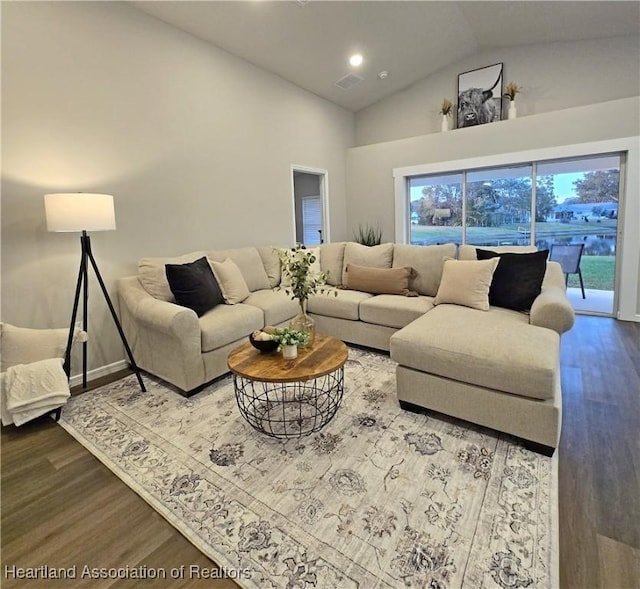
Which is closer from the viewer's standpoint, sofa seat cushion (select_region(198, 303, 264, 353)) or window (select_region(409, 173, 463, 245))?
sofa seat cushion (select_region(198, 303, 264, 353))

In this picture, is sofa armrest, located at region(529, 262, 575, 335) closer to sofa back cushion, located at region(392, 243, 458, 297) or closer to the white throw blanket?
sofa back cushion, located at region(392, 243, 458, 297)

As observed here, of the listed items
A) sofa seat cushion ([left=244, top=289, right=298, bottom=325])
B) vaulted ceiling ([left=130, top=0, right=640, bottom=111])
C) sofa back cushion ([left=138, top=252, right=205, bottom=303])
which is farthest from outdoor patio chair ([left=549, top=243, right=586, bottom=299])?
sofa back cushion ([left=138, top=252, right=205, bottom=303])

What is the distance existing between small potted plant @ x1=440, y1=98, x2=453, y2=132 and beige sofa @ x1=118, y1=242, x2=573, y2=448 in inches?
108

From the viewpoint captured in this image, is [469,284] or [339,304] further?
[339,304]

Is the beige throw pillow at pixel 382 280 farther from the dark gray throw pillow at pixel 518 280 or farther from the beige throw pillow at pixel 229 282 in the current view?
the beige throw pillow at pixel 229 282

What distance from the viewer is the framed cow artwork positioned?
502cm

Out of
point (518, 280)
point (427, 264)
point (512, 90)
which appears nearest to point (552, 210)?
point (512, 90)

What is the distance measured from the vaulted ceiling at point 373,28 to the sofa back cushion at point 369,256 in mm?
2479

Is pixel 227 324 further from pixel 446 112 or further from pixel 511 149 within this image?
pixel 446 112

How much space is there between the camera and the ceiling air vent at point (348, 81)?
516cm

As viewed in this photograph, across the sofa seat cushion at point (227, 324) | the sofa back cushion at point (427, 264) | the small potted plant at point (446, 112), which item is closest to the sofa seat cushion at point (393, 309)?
the sofa back cushion at point (427, 264)

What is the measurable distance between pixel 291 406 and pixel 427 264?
1990 mm

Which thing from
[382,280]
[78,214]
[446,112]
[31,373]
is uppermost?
[446,112]

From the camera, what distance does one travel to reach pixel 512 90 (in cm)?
482
